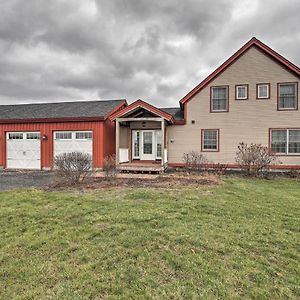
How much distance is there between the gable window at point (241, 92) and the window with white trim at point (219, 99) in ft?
2.19

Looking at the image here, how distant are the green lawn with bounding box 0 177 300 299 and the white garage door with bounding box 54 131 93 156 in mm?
8271

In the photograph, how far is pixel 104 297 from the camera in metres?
2.46

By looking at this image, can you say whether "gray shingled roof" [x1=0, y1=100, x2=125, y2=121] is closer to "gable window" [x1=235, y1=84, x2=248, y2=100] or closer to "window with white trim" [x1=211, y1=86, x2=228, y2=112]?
"window with white trim" [x1=211, y1=86, x2=228, y2=112]

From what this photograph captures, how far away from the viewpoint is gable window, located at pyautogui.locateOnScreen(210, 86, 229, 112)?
1452 cm

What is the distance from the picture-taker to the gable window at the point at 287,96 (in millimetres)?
13535

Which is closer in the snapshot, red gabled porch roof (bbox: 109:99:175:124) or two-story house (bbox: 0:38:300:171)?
red gabled porch roof (bbox: 109:99:175:124)

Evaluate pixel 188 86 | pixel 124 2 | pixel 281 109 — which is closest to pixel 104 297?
pixel 124 2

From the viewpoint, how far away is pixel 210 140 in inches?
582

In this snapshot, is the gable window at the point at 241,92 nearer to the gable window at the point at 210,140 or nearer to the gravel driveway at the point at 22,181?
the gable window at the point at 210,140

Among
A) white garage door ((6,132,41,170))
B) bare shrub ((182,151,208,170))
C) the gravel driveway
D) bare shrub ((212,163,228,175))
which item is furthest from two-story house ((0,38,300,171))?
the gravel driveway

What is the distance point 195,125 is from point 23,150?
11984 mm

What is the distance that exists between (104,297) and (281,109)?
14650 millimetres

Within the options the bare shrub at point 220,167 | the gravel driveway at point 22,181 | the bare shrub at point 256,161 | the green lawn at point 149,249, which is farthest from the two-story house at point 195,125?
the green lawn at point 149,249

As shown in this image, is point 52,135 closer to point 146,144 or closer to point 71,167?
point 146,144
